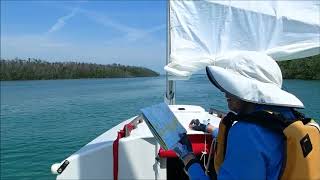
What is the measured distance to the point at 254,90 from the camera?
192 cm

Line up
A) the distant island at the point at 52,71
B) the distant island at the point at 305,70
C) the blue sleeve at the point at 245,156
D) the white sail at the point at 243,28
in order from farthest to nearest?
1. the distant island at the point at 52,71
2. the distant island at the point at 305,70
3. the white sail at the point at 243,28
4. the blue sleeve at the point at 245,156

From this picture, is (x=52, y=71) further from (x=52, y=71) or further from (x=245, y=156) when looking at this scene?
(x=245, y=156)

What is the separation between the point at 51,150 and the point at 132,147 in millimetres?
10562

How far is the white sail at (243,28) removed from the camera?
15.0ft

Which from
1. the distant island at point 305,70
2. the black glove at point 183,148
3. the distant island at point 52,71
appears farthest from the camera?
the distant island at point 52,71

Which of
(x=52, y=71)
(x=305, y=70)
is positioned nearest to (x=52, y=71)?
(x=52, y=71)

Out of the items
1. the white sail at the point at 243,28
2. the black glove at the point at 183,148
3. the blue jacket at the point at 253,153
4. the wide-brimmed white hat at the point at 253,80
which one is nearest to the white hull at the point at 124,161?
the white sail at the point at 243,28

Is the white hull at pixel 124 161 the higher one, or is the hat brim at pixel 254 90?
the hat brim at pixel 254 90

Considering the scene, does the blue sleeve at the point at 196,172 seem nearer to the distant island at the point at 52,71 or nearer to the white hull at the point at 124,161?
the white hull at the point at 124,161

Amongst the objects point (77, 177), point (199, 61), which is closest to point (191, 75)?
point (199, 61)

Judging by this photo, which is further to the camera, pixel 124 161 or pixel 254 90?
pixel 124 161

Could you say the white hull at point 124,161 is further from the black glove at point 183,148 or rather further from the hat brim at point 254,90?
the hat brim at point 254,90

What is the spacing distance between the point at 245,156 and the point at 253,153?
0.11 feet

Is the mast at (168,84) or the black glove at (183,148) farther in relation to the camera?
the mast at (168,84)
